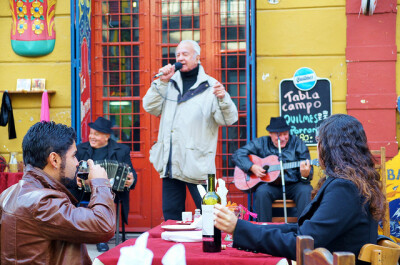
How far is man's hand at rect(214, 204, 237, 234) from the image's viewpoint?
251cm

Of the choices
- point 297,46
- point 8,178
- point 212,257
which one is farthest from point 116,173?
point 212,257

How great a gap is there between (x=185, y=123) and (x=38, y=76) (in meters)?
2.45

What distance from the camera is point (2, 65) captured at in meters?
7.06

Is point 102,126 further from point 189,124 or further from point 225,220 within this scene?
point 225,220

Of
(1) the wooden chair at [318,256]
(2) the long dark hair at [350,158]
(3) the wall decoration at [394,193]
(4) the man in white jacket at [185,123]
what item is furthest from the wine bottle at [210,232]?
(3) the wall decoration at [394,193]

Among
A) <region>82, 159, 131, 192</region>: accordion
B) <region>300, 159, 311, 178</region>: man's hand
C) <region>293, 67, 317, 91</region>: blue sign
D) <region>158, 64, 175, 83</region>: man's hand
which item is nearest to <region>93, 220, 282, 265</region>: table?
<region>158, 64, 175, 83</region>: man's hand

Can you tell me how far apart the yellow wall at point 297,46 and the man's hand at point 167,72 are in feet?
5.52

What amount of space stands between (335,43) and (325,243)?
4624 millimetres

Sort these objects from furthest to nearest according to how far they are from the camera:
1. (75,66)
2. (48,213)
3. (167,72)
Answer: (75,66), (167,72), (48,213)

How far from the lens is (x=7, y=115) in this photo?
6.90 m

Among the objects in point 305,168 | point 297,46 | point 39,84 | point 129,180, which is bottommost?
point 129,180

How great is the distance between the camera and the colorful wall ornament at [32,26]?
22.8 feet

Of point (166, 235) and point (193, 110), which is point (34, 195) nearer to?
point (166, 235)

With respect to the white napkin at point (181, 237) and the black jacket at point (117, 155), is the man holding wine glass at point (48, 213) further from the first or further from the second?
the black jacket at point (117, 155)
